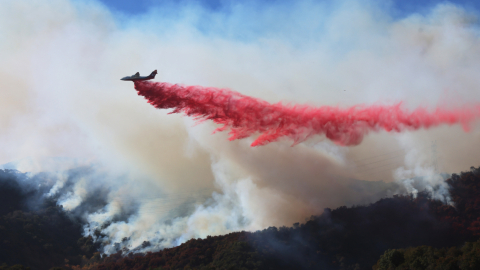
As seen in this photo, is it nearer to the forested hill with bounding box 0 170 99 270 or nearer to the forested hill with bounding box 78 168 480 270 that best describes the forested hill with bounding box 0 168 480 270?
the forested hill with bounding box 78 168 480 270

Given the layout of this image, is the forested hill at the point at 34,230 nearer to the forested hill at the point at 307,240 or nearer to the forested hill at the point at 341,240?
the forested hill at the point at 307,240

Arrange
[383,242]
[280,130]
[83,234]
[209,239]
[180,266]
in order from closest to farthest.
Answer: [280,130] → [180,266] → [383,242] → [209,239] → [83,234]

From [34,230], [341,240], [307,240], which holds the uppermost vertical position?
[34,230]

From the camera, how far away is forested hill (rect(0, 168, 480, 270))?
13112 cm

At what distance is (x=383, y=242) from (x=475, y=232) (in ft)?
126

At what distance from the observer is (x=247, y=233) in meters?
146

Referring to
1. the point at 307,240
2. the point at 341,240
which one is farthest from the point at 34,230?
the point at 341,240

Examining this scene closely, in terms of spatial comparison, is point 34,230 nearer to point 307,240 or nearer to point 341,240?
point 307,240

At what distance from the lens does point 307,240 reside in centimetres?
14038

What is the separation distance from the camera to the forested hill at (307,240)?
131125mm

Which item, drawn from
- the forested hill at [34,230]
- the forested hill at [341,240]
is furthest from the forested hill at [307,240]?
the forested hill at [34,230]

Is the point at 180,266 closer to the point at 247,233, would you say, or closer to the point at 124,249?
the point at 247,233

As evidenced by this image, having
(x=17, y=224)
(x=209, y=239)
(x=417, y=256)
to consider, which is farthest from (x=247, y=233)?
(x=17, y=224)

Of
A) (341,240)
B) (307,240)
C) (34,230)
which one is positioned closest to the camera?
(341,240)
